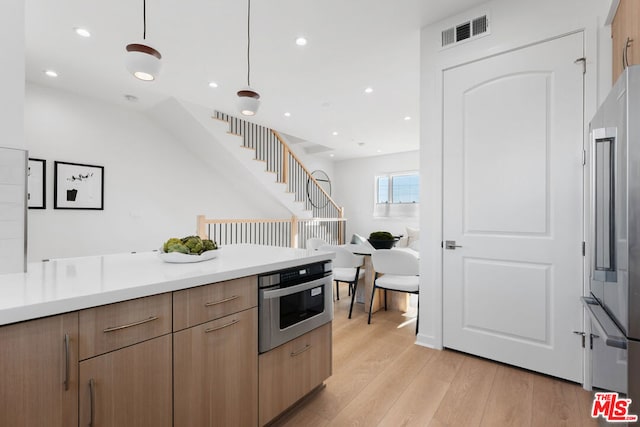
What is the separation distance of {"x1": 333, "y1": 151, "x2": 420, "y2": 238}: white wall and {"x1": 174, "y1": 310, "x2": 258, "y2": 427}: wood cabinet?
6408 millimetres

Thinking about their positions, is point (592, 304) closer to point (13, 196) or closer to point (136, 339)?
point (136, 339)

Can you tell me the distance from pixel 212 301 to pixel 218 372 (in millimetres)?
320

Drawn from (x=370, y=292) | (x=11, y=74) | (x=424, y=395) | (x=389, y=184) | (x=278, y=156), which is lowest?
(x=424, y=395)

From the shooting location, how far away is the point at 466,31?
8.08 feet

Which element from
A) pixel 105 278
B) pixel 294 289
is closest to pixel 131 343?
pixel 105 278

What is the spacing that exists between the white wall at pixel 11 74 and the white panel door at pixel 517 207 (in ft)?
8.89

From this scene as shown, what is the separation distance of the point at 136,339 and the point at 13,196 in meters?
0.96

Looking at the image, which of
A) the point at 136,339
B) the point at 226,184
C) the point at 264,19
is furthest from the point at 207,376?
the point at 226,184

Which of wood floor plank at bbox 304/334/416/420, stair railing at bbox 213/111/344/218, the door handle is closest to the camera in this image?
wood floor plank at bbox 304/334/416/420

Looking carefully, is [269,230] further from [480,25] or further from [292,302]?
[480,25]

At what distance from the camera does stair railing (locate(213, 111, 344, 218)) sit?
556cm

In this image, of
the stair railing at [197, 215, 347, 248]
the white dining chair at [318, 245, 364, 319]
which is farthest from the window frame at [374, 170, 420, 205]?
the white dining chair at [318, 245, 364, 319]

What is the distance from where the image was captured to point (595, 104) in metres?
1.95

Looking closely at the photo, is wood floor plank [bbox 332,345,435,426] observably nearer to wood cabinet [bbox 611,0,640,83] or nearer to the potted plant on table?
the potted plant on table
